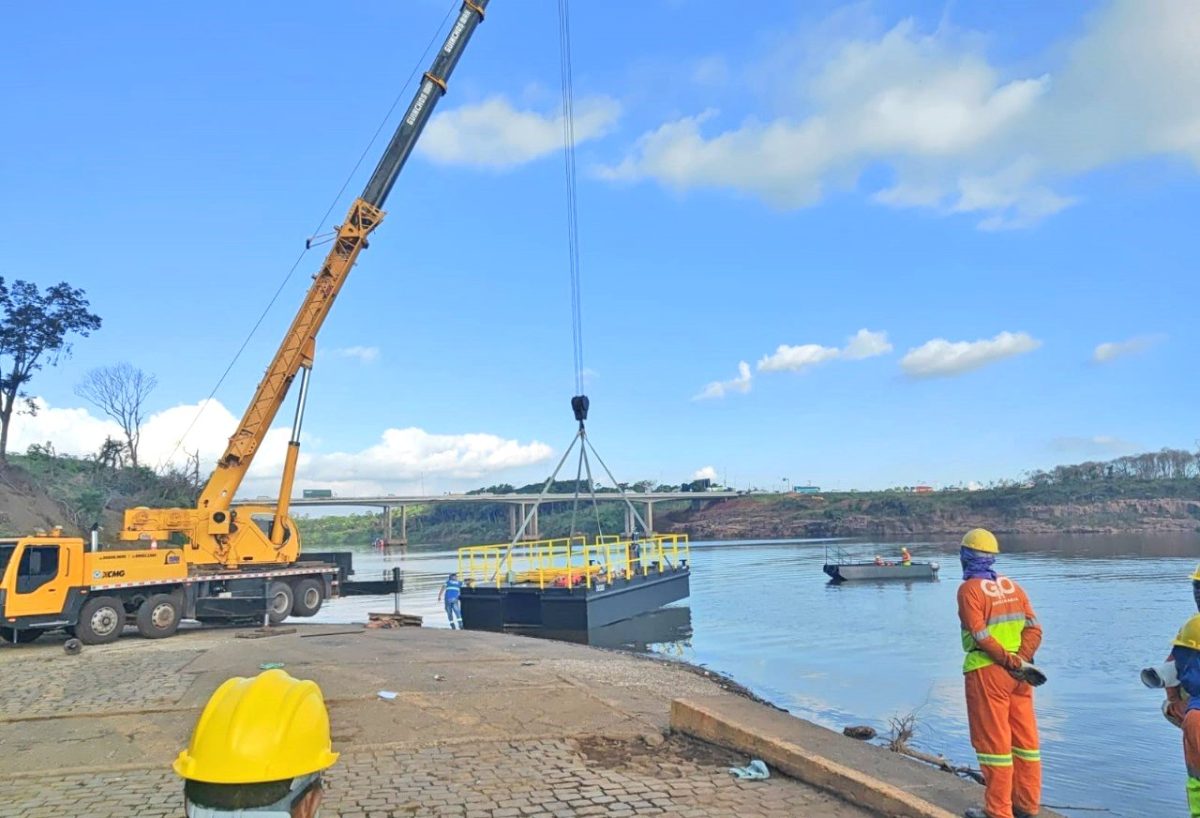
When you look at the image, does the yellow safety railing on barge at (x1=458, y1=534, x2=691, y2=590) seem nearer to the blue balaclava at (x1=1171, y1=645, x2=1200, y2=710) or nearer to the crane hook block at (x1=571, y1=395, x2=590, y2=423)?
the crane hook block at (x1=571, y1=395, x2=590, y2=423)

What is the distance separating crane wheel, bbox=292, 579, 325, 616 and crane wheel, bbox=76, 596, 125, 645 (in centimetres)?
455

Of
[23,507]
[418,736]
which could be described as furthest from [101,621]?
[23,507]

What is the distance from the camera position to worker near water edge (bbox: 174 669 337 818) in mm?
1977

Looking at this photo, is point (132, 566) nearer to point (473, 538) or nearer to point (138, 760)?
point (138, 760)

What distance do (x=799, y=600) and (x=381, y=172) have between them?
2125 cm

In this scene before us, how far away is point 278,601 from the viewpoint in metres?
19.5

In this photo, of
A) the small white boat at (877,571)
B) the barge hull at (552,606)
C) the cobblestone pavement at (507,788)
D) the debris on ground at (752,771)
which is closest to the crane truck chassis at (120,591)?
the barge hull at (552,606)

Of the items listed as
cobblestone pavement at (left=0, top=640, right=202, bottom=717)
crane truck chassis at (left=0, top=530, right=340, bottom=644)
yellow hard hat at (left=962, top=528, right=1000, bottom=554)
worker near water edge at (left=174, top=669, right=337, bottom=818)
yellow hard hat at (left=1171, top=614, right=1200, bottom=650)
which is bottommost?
cobblestone pavement at (left=0, top=640, right=202, bottom=717)

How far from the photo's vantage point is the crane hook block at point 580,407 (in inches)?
772

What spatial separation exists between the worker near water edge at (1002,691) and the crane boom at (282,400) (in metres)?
17.6

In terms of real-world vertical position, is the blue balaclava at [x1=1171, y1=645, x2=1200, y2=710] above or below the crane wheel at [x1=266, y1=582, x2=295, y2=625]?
above

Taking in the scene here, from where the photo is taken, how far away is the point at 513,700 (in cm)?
966

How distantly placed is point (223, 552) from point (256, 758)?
19171mm

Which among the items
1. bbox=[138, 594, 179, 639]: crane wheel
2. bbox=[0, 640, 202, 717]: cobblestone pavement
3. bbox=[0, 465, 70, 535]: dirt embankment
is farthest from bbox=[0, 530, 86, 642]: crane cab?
bbox=[0, 465, 70, 535]: dirt embankment
